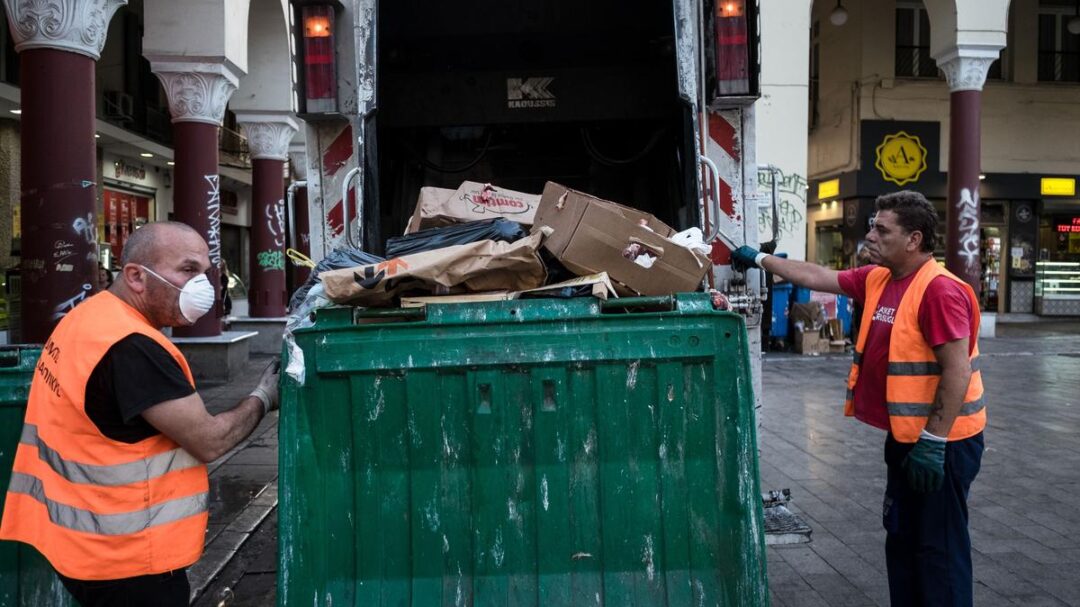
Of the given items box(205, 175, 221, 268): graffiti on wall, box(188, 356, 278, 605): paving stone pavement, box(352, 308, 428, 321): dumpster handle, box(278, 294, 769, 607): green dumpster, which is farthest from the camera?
box(205, 175, 221, 268): graffiti on wall

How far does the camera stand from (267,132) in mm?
12898

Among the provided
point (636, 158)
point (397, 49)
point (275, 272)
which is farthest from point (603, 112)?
point (275, 272)

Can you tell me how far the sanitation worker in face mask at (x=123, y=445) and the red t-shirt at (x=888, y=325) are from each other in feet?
7.66

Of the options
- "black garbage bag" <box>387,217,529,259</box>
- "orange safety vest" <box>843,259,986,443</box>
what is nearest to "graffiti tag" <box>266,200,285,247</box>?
"black garbage bag" <box>387,217,529,259</box>

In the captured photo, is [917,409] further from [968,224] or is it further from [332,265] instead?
[968,224]

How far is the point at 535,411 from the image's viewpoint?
2719 mm

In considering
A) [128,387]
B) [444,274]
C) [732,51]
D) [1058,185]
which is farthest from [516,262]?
[1058,185]

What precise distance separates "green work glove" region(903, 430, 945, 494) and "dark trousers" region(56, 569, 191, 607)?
243 cm

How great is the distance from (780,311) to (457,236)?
400 inches

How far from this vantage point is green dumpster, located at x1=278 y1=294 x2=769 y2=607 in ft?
8.76

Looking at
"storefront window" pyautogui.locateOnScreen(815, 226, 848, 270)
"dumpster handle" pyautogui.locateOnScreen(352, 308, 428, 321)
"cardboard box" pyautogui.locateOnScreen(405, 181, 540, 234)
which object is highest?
"storefront window" pyautogui.locateOnScreen(815, 226, 848, 270)

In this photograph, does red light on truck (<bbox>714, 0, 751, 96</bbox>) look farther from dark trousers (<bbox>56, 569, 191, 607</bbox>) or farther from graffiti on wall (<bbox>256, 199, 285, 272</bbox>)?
graffiti on wall (<bbox>256, 199, 285, 272</bbox>)

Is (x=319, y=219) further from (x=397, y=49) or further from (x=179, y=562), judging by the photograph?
(x=179, y=562)

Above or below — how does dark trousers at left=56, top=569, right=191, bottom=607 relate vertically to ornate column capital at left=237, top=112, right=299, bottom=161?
below
